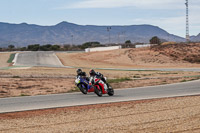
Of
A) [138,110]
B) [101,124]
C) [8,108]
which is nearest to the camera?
[101,124]

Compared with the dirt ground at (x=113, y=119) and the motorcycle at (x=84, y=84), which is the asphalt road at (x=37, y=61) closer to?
the motorcycle at (x=84, y=84)

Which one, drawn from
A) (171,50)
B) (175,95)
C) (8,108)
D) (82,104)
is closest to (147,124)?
(82,104)

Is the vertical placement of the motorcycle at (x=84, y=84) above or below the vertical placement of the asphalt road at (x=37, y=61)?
below

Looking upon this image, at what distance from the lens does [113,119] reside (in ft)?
41.6

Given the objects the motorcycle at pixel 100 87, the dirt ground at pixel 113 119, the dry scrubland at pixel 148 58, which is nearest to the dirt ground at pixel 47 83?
the motorcycle at pixel 100 87

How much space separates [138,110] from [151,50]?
2890 inches

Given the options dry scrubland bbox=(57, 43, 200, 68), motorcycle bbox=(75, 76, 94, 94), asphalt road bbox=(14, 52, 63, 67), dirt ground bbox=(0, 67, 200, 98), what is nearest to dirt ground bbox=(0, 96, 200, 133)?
motorcycle bbox=(75, 76, 94, 94)

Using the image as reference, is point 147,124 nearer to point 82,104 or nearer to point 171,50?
point 82,104

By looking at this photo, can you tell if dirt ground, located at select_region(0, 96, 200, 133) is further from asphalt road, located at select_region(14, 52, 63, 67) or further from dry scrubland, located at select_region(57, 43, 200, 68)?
dry scrubland, located at select_region(57, 43, 200, 68)

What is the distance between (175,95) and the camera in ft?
63.8

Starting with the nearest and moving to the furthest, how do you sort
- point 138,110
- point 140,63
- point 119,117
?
point 119,117, point 138,110, point 140,63

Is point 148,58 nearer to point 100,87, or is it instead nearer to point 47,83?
point 47,83

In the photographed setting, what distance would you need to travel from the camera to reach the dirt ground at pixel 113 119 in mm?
11133

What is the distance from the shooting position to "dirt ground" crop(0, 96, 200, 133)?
11.1 meters
